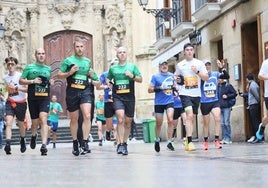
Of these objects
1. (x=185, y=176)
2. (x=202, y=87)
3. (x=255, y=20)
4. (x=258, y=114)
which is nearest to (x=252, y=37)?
(x=255, y=20)

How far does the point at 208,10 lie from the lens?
1934 cm

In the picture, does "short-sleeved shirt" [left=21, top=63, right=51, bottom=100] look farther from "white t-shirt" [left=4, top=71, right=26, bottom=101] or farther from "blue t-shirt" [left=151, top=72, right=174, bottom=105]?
"blue t-shirt" [left=151, top=72, right=174, bottom=105]

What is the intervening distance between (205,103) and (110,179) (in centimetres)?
748

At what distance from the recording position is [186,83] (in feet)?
41.0

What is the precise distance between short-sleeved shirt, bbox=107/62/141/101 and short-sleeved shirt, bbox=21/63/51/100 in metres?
1.28

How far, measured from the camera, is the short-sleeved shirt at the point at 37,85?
12594mm

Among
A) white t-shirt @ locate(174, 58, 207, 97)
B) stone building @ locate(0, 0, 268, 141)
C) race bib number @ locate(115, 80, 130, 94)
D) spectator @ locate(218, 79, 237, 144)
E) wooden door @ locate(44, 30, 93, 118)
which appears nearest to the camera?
race bib number @ locate(115, 80, 130, 94)

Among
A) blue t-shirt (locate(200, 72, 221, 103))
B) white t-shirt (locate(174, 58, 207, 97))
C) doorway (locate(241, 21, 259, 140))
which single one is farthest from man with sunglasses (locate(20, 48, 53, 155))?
doorway (locate(241, 21, 259, 140))

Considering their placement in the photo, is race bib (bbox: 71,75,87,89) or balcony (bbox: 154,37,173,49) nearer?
race bib (bbox: 71,75,87,89)

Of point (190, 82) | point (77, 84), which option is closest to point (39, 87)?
point (77, 84)

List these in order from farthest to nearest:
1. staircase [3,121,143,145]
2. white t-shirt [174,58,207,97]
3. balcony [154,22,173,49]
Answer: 1. staircase [3,121,143,145]
2. balcony [154,22,173,49]
3. white t-shirt [174,58,207,97]

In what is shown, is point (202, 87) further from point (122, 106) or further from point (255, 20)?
point (255, 20)

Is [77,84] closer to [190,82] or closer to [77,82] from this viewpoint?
[77,82]

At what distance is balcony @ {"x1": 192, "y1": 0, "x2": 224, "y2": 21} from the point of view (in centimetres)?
1923
